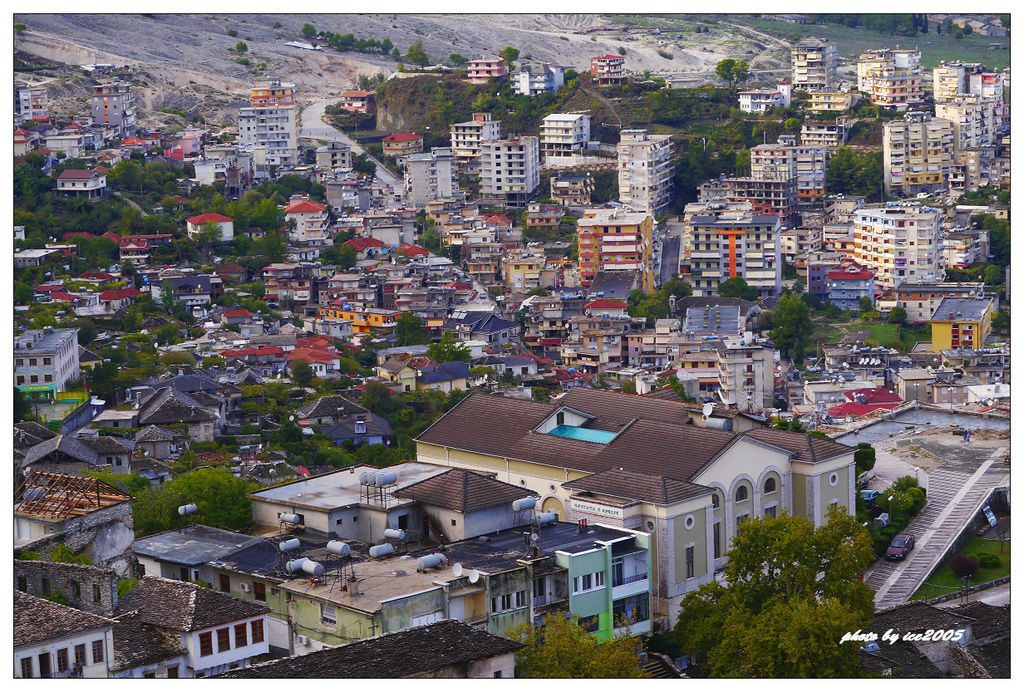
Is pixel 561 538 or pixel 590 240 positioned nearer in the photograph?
pixel 561 538

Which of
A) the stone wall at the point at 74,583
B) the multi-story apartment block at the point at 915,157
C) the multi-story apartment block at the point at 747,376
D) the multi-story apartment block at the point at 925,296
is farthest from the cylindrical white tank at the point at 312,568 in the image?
the multi-story apartment block at the point at 915,157

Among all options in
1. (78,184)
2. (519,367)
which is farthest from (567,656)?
(78,184)

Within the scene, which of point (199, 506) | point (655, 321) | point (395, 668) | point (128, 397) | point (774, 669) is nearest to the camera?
point (395, 668)

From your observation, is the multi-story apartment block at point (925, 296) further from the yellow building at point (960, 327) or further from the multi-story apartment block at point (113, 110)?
the multi-story apartment block at point (113, 110)

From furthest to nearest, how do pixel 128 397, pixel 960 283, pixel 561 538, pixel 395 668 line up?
pixel 960 283 → pixel 128 397 → pixel 561 538 → pixel 395 668

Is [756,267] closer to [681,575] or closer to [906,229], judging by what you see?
[906,229]

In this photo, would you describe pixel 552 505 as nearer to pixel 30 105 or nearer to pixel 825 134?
pixel 825 134

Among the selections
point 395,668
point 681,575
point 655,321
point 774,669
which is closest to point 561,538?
point 681,575
